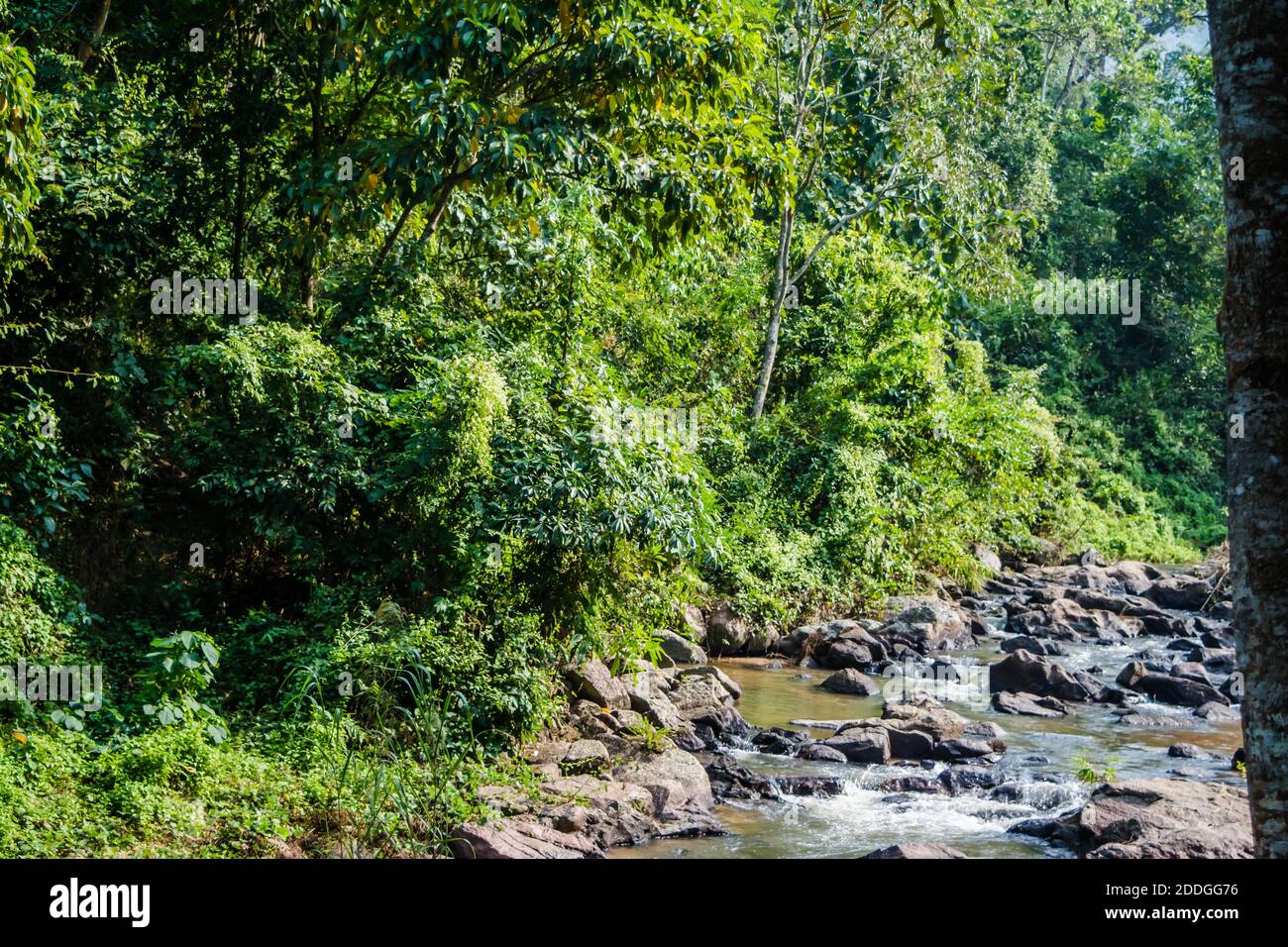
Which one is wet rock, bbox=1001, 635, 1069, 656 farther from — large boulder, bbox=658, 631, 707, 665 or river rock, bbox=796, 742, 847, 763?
river rock, bbox=796, 742, 847, 763

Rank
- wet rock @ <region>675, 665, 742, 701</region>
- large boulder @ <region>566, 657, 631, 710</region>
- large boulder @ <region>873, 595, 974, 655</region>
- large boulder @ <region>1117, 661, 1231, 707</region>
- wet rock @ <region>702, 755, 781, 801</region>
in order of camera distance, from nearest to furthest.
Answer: wet rock @ <region>702, 755, 781, 801</region>
large boulder @ <region>566, 657, 631, 710</region>
wet rock @ <region>675, 665, 742, 701</region>
large boulder @ <region>1117, 661, 1231, 707</region>
large boulder @ <region>873, 595, 974, 655</region>

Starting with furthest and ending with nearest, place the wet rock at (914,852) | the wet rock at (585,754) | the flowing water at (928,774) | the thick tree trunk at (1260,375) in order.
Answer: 1. the wet rock at (585,754)
2. the flowing water at (928,774)
3. the wet rock at (914,852)
4. the thick tree trunk at (1260,375)

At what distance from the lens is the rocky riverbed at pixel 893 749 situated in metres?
7.60

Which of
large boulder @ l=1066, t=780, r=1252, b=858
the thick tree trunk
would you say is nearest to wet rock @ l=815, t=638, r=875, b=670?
large boulder @ l=1066, t=780, r=1252, b=858

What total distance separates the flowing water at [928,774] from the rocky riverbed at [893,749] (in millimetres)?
26

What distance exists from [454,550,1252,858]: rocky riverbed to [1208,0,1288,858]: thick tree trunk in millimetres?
3602

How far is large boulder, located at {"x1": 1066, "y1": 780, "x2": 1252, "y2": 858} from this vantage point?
698cm

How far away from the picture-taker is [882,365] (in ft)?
57.6

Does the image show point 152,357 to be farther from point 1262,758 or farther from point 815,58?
point 815,58

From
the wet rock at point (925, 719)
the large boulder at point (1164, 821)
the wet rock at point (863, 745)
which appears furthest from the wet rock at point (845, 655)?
the large boulder at point (1164, 821)

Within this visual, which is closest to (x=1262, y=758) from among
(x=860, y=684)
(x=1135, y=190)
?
(x=860, y=684)

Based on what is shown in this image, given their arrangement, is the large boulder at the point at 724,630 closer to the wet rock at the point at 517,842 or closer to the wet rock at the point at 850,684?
the wet rock at the point at 850,684

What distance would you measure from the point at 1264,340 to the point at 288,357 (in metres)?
6.97

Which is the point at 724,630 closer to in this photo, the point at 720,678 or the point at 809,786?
the point at 720,678
